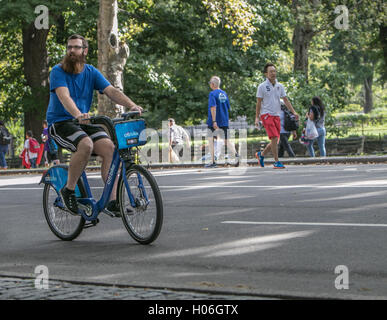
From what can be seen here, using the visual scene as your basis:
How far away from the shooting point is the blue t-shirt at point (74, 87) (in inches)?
286

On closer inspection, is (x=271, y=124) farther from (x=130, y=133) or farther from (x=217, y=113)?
(x=130, y=133)

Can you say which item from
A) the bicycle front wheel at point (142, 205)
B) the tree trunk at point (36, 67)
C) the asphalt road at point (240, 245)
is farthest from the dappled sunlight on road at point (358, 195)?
the tree trunk at point (36, 67)

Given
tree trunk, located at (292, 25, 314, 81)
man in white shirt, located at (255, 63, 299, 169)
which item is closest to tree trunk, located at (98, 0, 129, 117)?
man in white shirt, located at (255, 63, 299, 169)

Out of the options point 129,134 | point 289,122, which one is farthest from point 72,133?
point 289,122

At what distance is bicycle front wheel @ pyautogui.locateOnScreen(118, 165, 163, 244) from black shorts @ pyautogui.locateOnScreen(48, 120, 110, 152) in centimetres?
52

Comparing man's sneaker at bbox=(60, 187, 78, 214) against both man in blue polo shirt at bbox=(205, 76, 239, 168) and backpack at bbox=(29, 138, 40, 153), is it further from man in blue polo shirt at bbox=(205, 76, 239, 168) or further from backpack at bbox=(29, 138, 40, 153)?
backpack at bbox=(29, 138, 40, 153)

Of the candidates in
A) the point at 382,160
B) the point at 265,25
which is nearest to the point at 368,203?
the point at 382,160

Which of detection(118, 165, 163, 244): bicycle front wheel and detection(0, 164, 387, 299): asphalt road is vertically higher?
detection(118, 165, 163, 244): bicycle front wheel

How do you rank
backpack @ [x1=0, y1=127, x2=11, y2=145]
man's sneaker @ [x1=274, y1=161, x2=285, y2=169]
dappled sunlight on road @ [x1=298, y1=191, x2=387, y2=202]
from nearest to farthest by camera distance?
1. dappled sunlight on road @ [x1=298, y1=191, x2=387, y2=202]
2. man's sneaker @ [x1=274, y1=161, x2=285, y2=169]
3. backpack @ [x1=0, y1=127, x2=11, y2=145]

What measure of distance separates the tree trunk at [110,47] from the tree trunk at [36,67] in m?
8.62

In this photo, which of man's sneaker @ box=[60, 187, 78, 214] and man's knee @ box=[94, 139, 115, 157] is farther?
man's sneaker @ box=[60, 187, 78, 214]

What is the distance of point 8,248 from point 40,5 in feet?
64.1

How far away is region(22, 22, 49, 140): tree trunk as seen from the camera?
3030 cm
